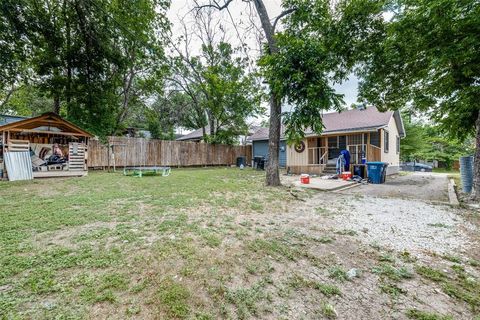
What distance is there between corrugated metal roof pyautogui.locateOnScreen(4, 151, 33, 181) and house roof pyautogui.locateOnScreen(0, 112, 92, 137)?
3.29ft

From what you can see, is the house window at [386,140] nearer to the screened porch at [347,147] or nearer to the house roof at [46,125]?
the screened porch at [347,147]

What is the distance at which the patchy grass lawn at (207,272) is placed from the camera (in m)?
1.54

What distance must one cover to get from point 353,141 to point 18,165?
16072mm

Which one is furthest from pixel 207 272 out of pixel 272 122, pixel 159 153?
pixel 159 153

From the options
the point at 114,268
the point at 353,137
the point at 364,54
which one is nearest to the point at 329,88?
the point at 364,54

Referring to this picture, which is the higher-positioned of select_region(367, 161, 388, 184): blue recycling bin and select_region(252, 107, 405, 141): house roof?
select_region(252, 107, 405, 141): house roof

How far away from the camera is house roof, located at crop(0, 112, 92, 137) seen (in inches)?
301

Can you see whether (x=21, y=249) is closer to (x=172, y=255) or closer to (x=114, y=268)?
(x=114, y=268)

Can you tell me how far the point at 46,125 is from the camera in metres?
8.43

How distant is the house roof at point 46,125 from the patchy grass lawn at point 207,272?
6.31 metres

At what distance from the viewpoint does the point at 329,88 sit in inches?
229

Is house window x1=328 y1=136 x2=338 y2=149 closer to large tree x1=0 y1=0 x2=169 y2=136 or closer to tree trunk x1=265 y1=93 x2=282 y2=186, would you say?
tree trunk x1=265 y1=93 x2=282 y2=186

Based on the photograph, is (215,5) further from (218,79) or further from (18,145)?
(18,145)

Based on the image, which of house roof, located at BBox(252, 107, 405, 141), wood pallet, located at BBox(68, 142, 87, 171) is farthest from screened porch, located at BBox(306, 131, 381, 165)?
wood pallet, located at BBox(68, 142, 87, 171)
